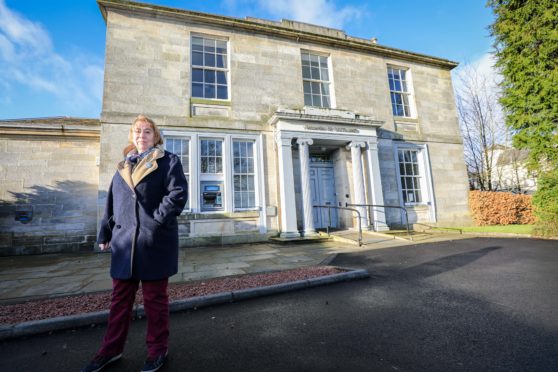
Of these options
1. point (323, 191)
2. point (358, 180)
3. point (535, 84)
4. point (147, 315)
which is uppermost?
point (535, 84)

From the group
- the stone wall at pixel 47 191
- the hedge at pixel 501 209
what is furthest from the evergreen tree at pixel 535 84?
the stone wall at pixel 47 191

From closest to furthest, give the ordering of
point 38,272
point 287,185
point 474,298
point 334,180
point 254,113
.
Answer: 1. point 474,298
2. point 38,272
3. point 287,185
4. point 254,113
5. point 334,180

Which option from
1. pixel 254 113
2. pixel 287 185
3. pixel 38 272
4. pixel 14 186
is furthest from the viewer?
pixel 254 113

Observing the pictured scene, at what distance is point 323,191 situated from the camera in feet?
33.9

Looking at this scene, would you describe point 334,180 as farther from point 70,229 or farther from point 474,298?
point 70,229

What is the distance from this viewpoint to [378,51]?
11680 mm

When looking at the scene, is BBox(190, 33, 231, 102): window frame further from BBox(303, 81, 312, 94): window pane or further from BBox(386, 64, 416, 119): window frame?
BBox(386, 64, 416, 119): window frame

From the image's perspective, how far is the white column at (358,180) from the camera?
9.55 m

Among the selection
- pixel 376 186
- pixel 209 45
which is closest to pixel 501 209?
pixel 376 186

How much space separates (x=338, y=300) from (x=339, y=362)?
4.67ft

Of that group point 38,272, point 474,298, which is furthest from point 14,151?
point 474,298

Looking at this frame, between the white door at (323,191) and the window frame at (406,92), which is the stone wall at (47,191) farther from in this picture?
the window frame at (406,92)

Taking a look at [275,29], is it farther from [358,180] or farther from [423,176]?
[423,176]

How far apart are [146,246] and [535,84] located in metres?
13.1
